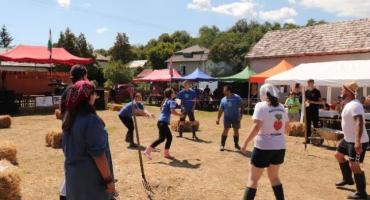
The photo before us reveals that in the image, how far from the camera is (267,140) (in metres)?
5.90

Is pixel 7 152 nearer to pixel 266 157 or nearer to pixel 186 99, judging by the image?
pixel 266 157

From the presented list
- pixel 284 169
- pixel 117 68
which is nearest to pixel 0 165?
pixel 284 169

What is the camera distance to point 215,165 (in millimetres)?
10062

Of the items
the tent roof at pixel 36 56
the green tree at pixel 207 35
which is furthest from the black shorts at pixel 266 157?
the green tree at pixel 207 35

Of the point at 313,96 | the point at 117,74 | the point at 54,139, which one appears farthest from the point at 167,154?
the point at 117,74

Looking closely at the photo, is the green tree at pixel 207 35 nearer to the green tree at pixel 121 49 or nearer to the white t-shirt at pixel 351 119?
the green tree at pixel 121 49

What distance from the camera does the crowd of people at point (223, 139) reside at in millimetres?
3666

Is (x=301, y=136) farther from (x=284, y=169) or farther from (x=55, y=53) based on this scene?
(x=55, y=53)

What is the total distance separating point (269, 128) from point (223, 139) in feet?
19.9

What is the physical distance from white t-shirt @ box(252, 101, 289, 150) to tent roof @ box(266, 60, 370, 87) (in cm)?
926

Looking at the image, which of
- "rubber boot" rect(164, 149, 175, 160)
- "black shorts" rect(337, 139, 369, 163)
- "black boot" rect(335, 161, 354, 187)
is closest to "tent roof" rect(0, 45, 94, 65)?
"rubber boot" rect(164, 149, 175, 160)

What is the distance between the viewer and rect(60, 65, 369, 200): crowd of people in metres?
3.67

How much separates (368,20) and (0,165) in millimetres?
25566

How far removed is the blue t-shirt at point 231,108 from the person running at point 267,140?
220 inches
